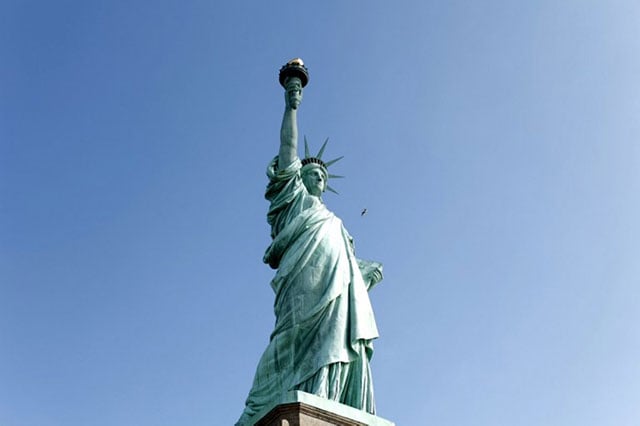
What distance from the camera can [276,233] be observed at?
15484 millimetres

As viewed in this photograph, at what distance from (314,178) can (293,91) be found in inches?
72.8

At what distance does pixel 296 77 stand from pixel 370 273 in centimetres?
409

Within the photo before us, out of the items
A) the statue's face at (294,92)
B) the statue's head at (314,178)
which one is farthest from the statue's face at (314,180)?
the statue's face at (294,92)

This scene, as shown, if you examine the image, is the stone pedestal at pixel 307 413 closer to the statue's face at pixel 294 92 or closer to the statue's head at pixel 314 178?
the statue's head at pixel 314 178

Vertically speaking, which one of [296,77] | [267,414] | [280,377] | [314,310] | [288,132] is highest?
[296,77]

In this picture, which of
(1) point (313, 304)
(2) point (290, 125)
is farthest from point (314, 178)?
(1) point (313, 304)

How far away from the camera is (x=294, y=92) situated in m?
16.5

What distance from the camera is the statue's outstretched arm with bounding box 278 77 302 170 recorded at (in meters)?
15.9

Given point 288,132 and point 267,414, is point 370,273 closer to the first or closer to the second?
point 288,132

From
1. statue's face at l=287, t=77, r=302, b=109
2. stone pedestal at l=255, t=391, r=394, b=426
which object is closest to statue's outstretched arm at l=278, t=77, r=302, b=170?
statue's face at l=287, t=77, r=302, b=109

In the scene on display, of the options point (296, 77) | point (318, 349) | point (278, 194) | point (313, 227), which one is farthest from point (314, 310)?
point (296, 77)

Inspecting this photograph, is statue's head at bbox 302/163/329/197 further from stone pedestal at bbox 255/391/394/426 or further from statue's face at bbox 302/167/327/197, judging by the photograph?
stone pedestal at bbox 255/391/394/426

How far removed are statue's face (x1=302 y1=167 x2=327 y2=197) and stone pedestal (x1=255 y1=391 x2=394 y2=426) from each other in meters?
4.88

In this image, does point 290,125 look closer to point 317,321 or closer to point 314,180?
point 314,180
